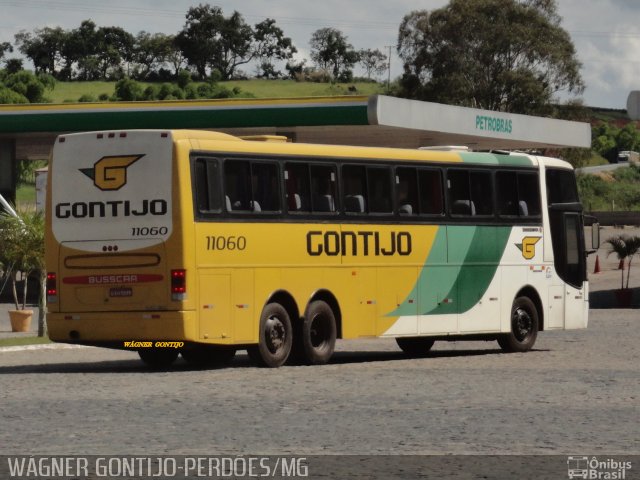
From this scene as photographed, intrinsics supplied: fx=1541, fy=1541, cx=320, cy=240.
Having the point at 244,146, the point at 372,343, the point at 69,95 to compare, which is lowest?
the point at 372,343

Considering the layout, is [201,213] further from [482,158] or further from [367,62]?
[367,62]

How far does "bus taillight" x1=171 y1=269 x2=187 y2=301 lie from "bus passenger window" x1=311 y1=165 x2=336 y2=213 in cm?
290

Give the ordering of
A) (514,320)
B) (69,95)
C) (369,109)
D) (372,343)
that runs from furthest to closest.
Result: 1. (69,95)
2. (369,109)
3. (372,343)
4. (514,320)

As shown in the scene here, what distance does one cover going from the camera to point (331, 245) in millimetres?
22859

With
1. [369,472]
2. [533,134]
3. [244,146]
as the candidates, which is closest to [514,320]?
[244,146]

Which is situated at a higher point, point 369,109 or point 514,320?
point 369,109

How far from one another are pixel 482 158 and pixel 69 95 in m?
136

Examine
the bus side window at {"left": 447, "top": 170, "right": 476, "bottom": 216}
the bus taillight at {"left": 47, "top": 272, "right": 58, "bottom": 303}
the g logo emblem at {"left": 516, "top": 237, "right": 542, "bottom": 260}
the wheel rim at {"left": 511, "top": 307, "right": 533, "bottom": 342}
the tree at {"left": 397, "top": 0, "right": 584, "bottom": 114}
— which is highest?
the tree at {"left": 397, "top": 0, "right": 584, "bottom": 114}

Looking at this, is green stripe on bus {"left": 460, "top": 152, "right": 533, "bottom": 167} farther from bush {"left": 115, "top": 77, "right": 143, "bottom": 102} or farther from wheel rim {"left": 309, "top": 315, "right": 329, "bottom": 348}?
bush {"left": 115, "top": 77, "right": 143, "bottom": 102}

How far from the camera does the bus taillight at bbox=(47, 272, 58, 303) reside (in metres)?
21.2

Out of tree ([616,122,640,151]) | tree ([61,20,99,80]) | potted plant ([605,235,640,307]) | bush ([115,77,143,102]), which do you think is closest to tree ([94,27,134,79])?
tree ([61,20,99,80])

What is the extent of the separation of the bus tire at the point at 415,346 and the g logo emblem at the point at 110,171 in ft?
23.9

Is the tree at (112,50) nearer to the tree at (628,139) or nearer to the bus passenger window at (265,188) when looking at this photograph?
the tree at (628,139)

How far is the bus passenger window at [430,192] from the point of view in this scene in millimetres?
24453
